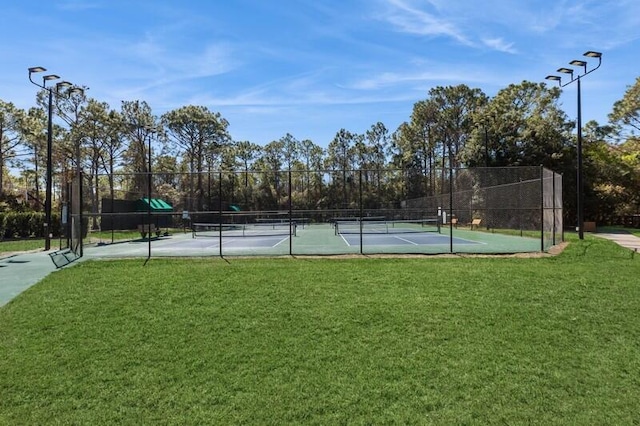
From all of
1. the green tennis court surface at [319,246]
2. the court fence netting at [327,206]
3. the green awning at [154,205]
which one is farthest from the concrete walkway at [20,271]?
the green awning at [154,205]

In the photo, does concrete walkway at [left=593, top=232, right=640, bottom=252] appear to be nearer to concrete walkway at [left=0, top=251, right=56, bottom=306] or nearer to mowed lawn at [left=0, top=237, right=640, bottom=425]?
mowed lawn at [left=0, top=237, right=640, bottom=425]

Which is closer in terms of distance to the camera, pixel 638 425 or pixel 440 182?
pixel 638 425

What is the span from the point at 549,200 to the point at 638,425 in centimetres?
1126

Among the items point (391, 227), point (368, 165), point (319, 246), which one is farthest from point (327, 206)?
point (368, 165)

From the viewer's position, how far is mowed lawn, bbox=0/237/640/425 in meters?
4.23

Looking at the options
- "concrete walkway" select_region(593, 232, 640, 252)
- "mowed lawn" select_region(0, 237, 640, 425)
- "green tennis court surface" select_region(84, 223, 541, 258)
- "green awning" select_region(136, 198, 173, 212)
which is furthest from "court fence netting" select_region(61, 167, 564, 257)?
"mowed lawn" select_region(0, 237, 640, 425)

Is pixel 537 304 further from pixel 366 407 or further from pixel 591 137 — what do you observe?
pixel 591 137

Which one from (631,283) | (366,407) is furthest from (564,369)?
(631,283)

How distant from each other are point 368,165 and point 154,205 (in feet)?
122

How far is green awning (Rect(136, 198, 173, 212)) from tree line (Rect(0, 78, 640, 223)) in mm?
521

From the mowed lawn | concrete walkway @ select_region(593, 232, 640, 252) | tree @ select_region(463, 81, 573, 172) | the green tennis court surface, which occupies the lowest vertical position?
the mowed lawn

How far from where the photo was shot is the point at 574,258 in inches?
449

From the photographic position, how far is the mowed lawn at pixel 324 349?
4.23 metres

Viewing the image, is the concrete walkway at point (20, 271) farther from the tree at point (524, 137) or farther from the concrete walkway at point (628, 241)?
the tree at point (524, 137)
